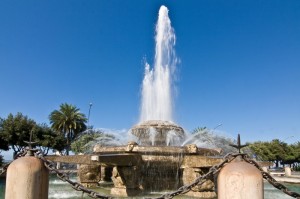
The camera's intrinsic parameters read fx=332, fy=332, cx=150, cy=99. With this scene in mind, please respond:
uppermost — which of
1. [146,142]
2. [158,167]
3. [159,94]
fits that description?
[159,94]

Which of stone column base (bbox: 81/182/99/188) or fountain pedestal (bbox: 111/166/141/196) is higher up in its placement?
fountain pedestal (bbox: 111/166/141/196)

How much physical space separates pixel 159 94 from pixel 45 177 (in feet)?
46.0

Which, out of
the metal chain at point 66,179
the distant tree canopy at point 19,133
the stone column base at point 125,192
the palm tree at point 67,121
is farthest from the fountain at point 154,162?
the palm tree at point 67,121

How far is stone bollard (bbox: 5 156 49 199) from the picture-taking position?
415cm

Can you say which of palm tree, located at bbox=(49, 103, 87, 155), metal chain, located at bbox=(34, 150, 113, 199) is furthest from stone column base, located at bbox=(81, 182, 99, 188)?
palm tree, located at bbox=(49, 103, 87, 155)

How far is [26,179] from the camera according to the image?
4.16 meters

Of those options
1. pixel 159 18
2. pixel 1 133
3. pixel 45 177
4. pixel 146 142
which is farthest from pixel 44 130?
pixel 45 177

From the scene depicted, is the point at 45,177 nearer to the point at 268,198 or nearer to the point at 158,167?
the point at 158,167

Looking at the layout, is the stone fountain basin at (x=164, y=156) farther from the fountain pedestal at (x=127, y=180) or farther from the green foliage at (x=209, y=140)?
the green foliage at (x=209, y=140)

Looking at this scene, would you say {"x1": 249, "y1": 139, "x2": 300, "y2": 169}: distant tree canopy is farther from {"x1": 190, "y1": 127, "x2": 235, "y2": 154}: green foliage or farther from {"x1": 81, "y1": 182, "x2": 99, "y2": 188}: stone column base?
{"x1": 81, "y1": 182, "x2": 99, "y2": 188}: stone column base

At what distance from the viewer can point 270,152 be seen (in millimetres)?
58781

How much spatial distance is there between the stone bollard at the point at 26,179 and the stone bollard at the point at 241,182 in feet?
7.51

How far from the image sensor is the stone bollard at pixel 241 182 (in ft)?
12.2

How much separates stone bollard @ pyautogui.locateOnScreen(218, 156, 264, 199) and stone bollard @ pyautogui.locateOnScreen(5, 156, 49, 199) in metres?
2.29
